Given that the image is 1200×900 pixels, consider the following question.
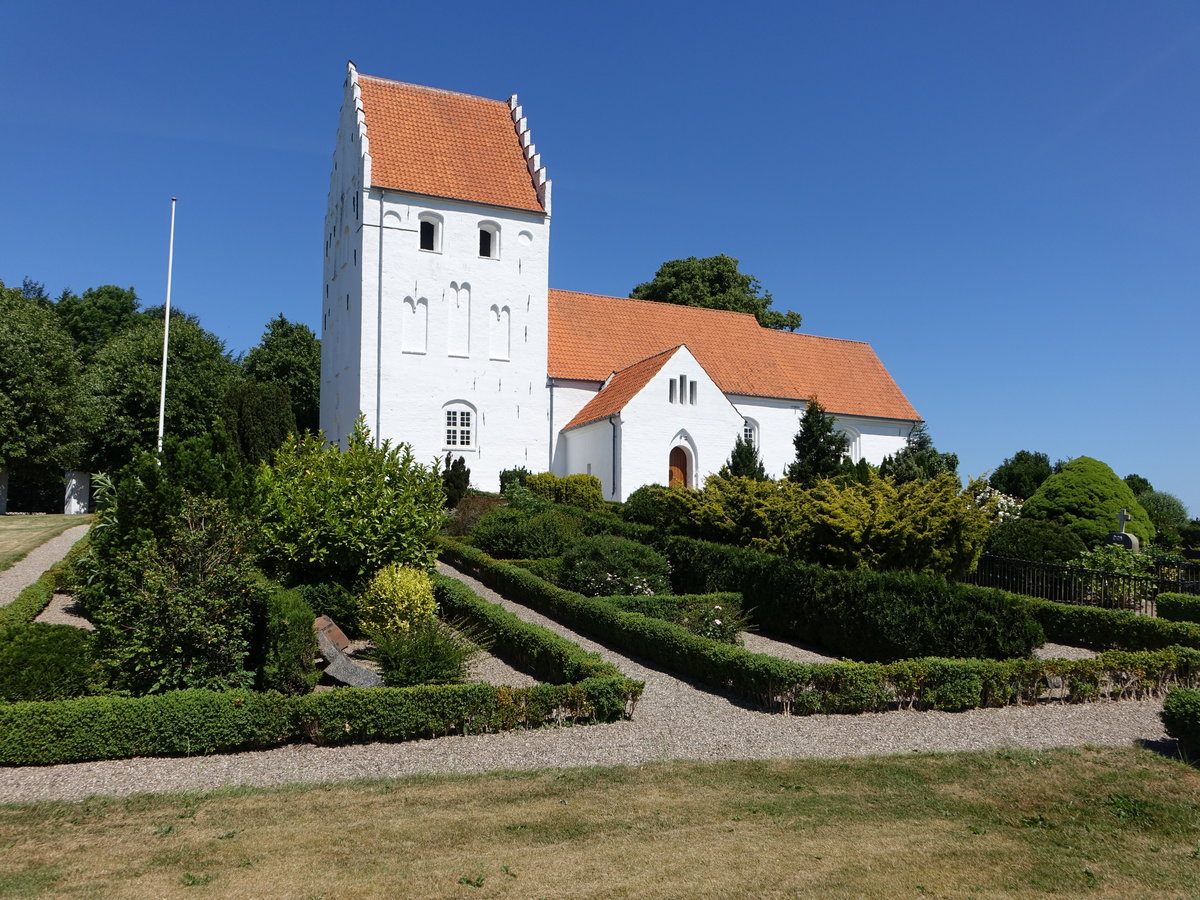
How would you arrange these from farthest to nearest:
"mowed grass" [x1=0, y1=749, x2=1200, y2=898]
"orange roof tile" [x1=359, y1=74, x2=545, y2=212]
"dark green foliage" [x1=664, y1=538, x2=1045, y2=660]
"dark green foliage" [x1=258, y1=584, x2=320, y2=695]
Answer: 1. "orange roof tile" [x1=359, y1=74, x2=545, y2=212]
2. "dark green foliage" [x1=664, y1=538, x2=1045, y2=660]
3. "dark green foliage" [x1=258, y1=584, x2=320, y2=695]
4. "mowed grass" [x1=0, y1=749, x2=1200, y2=898]

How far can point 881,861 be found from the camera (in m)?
5.39

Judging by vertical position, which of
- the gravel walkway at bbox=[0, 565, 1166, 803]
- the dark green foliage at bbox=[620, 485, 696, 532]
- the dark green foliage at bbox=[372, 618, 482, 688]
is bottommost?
the gravel walkway at bbox=[0, 565, 1166, 803]

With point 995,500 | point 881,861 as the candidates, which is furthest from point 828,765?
point 995,500

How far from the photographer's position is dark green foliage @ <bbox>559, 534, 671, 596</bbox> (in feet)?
48.6

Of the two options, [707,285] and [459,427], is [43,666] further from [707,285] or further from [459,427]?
[707,285]

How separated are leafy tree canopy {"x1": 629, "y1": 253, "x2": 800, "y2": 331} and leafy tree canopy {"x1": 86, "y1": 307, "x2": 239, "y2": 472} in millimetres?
21145

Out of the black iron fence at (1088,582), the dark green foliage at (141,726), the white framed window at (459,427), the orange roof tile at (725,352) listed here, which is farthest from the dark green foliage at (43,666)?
the orange roof tile at (725,352)

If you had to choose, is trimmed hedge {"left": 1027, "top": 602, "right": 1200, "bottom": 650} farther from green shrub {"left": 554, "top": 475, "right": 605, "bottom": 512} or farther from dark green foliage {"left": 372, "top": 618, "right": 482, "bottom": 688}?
green shrub {"left": 554, "top": 475, "right": 605, "bottom": 512}

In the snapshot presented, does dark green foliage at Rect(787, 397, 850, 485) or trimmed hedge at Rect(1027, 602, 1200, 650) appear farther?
dark green foliage at Rect(787, 397, 850, 485)

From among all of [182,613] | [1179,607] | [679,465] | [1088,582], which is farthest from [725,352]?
[182,613]

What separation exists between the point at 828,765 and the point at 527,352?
78.4 ft

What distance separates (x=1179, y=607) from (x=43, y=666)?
15807 mm

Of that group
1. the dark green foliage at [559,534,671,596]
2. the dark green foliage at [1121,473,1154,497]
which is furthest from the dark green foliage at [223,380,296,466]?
the dark green foliage at [1121,473,1154,497]

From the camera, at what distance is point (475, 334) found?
29406mm
